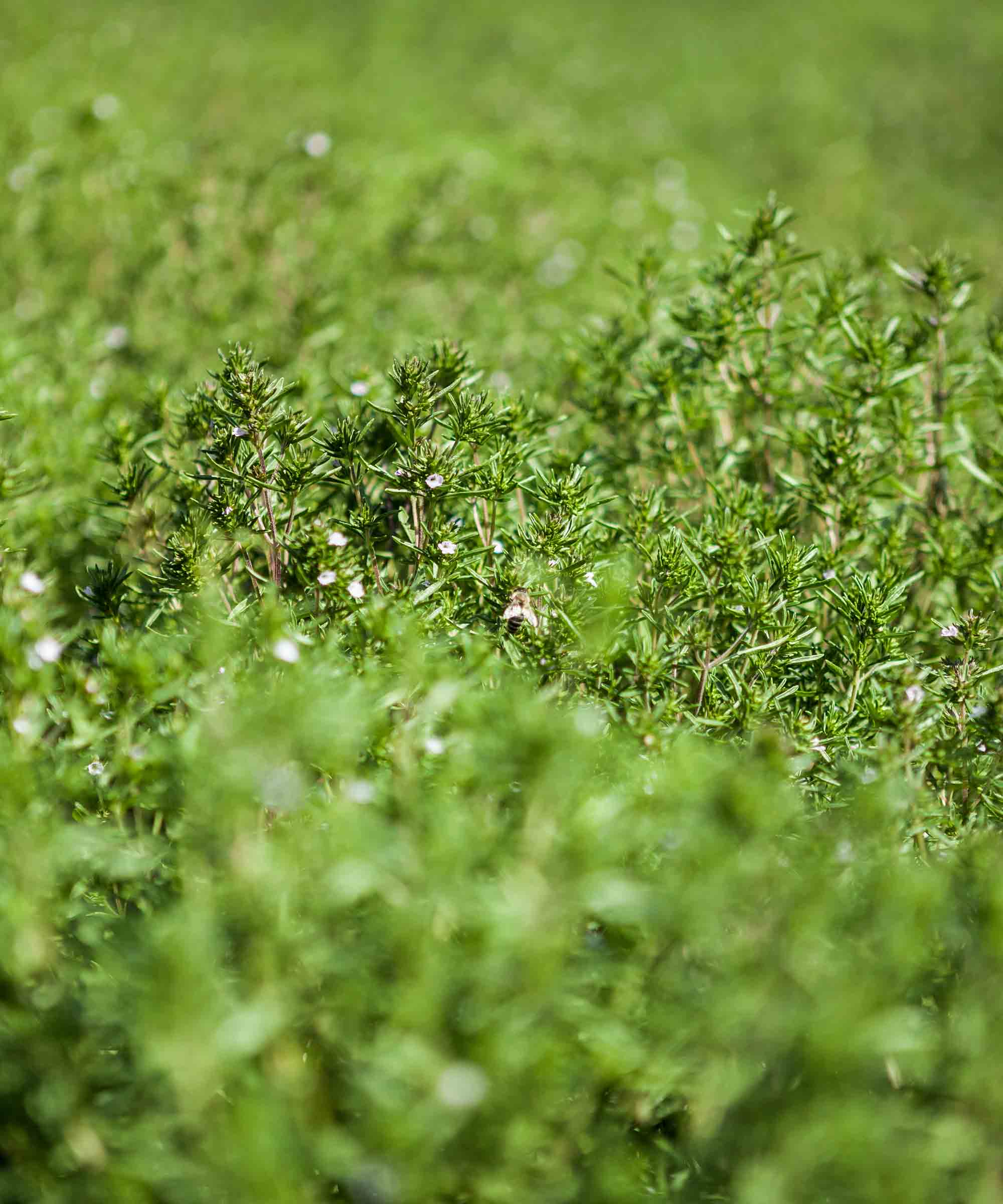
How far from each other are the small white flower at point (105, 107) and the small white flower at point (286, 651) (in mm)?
5238

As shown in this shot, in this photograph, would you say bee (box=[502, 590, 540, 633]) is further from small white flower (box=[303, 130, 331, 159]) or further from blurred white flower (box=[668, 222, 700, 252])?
blurred white flower (box=[668, 222, 700, 252])

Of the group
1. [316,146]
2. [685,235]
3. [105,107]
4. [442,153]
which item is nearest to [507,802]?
[316,146]

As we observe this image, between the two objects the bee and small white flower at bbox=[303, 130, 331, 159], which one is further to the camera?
small white flower at bbox=[303, 130, 331, 159]

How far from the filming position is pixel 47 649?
2090mm

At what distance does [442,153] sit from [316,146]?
2.74 meters

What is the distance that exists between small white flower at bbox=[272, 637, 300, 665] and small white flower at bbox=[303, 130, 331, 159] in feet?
15.3

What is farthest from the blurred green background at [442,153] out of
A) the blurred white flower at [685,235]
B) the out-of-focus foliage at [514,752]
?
the out-of-focus foliage at [514,752]

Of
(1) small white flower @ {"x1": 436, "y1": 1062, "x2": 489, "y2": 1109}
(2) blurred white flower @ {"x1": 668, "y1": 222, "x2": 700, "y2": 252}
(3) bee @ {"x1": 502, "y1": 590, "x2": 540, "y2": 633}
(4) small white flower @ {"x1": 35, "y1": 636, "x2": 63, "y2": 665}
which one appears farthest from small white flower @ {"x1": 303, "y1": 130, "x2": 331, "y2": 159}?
(1) small white flower @ {"x1": 436, "y1": 1062, "x2": 489, "y2": 1109}

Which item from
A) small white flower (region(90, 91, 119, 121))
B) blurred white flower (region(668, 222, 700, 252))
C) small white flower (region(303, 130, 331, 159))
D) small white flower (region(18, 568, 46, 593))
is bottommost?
blurred white flower (region(668, 222, 700, 252))

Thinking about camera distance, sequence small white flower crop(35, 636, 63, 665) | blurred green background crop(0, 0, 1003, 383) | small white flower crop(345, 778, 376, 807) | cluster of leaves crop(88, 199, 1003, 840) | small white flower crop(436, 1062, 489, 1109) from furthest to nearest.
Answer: blurred green background crop(0, 0, 1003, 383) → cluster of leaves crop(88, 199, 1003, 840) → small white flower crop(35, 636, 63, 665) → small white flower crop(345, 778, 376, 807) → small white flower crop(436, 1062, 489, 1109)

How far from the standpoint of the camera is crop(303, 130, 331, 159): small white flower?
5.69 metres

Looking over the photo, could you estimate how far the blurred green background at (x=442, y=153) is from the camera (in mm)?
5211

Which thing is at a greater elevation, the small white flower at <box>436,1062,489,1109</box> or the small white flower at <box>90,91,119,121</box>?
the small white flower at <box>90,91,119,121</box>

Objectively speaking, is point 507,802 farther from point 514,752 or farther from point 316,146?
point 316,146
